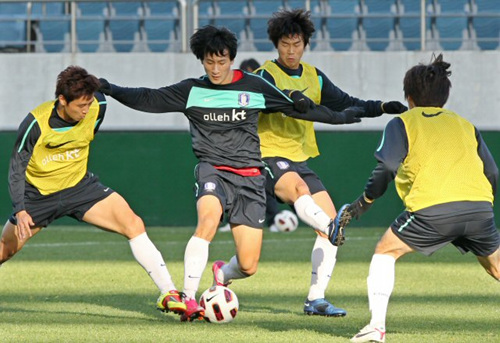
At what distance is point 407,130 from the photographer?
6.02 metres

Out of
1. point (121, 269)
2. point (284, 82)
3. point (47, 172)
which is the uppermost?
point (284, 82)

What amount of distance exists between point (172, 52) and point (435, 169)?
12155mm

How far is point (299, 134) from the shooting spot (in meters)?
8.18

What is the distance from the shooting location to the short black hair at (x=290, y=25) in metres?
7.91

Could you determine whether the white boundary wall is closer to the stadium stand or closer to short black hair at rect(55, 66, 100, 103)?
the stadium stand

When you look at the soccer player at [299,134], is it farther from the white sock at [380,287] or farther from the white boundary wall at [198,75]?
the white boundary wall at [198,75]

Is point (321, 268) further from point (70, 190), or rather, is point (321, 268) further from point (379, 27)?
point (379, 27)

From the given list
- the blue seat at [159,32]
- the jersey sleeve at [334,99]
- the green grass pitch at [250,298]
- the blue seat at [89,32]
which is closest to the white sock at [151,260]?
the green grass pitch at [250,298]

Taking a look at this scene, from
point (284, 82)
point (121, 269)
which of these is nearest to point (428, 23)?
point (121, 269)

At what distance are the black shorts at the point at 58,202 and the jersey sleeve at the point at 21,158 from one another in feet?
1.49

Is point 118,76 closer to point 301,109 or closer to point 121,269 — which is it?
point 121,269

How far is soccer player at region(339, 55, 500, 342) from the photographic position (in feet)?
19.5

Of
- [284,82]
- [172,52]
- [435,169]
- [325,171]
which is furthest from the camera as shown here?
[172,52]

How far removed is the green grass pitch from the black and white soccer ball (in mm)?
1259
